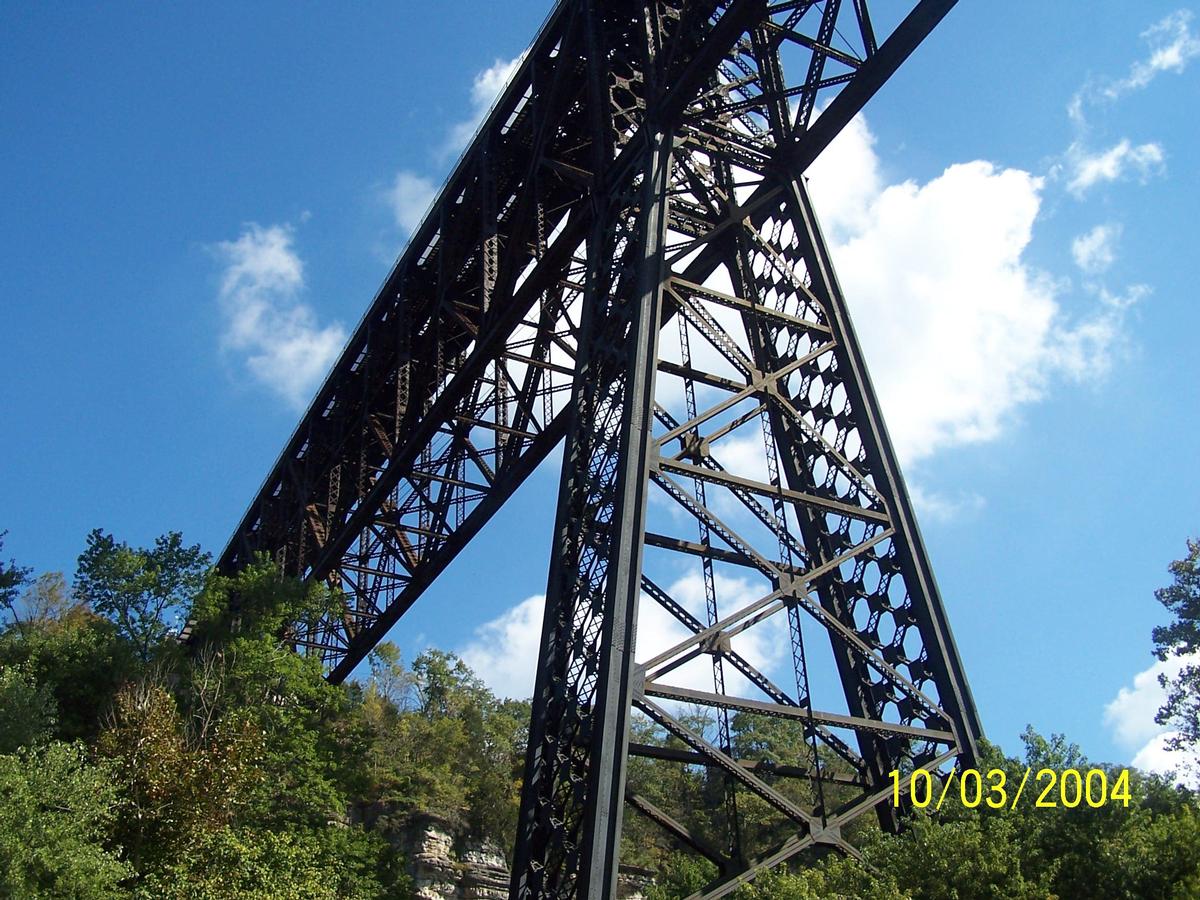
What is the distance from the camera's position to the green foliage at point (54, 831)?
41.0 ft

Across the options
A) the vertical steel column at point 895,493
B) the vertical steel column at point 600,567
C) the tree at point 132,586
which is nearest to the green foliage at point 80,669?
the tree at point 132,586

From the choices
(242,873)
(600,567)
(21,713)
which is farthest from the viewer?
(21,713)

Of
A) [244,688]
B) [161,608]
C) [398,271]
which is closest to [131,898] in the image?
[244,688]

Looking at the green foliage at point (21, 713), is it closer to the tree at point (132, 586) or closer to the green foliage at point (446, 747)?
the tree at point (132, 586)

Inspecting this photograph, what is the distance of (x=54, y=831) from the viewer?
41.9ft

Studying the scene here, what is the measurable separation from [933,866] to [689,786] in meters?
37.3

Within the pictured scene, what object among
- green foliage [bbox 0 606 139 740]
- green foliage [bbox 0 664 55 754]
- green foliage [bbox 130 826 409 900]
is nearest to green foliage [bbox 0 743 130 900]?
green foliage [bbox 130 826 409 900]

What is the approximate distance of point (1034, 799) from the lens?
30.5ft

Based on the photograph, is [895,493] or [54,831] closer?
[895,493]

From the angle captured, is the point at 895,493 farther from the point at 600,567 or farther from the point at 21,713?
the point at 21,713

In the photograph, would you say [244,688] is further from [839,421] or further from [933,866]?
[933,866]

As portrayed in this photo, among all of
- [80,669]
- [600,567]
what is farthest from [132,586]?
[600,567]

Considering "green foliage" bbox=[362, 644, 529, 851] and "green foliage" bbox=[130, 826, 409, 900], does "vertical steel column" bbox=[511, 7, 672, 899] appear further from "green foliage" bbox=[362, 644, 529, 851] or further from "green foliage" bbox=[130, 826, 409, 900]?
"green foliage" bbox=[362, 644, 529, 851]

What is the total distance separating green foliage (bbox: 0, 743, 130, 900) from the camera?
41.0ft
